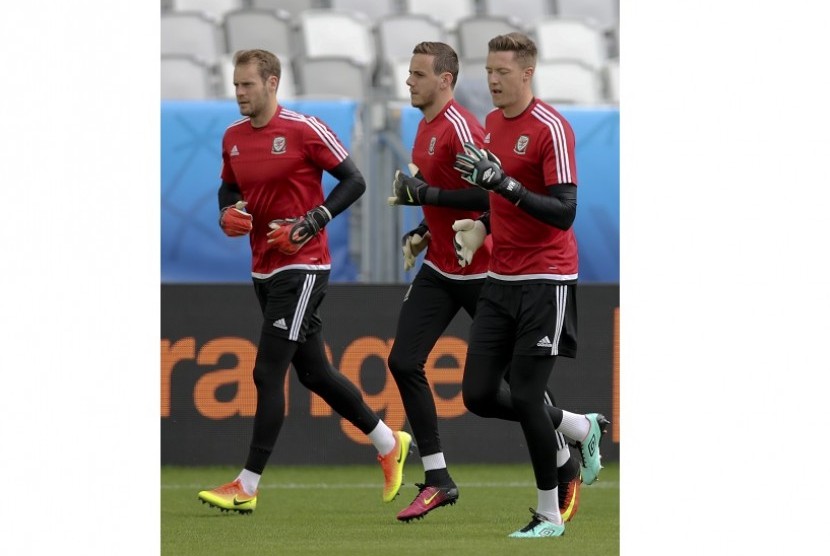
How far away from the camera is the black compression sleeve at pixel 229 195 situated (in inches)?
307

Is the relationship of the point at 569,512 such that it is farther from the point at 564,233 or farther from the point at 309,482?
the point at 309,482

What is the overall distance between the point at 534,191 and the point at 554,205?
0.31 metres

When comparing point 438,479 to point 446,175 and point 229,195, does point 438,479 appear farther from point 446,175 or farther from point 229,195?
point 229,195

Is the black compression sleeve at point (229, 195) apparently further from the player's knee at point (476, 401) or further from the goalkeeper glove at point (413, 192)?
the player's knee at point (476, 401)

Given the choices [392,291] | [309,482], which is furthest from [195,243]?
[309,482]

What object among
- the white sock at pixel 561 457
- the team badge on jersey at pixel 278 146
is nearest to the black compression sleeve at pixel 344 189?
A: the team badge on jersey at pixel 278 146

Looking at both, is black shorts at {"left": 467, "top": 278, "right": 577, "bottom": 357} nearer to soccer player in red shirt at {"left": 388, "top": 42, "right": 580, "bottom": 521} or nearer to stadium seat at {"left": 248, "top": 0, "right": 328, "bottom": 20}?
soccer player in red shirt at {"left": 388, "top": 42, "right": 580, "bottom": 521}

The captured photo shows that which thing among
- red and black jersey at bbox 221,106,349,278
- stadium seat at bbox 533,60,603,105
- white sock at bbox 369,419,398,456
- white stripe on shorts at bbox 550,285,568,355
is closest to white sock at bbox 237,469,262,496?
white sock at bbox 369,419,398,456

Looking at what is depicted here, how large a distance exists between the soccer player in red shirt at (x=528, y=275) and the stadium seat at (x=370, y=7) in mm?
8962

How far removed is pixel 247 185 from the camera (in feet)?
24.8

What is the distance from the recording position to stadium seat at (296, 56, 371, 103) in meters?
13.6

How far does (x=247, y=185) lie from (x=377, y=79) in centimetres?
697

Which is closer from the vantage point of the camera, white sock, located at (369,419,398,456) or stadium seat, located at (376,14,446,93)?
white sock, located at (369,419,398,456)

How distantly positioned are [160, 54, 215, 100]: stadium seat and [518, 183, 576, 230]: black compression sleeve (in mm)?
7390
